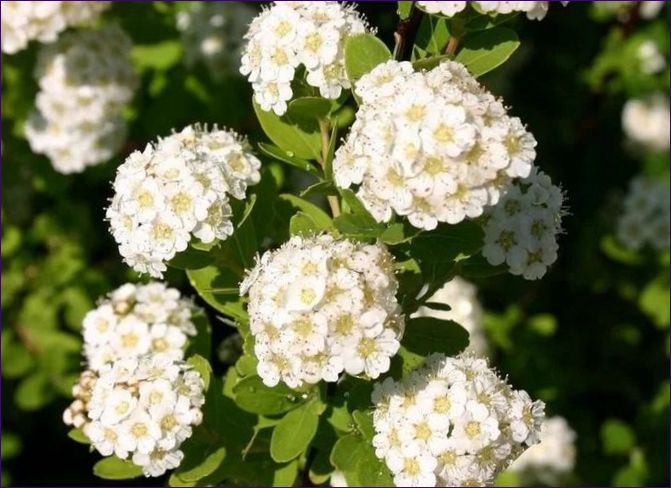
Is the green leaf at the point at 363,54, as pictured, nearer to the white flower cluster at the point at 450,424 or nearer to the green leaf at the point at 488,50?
the green leaf at the point at 488,50

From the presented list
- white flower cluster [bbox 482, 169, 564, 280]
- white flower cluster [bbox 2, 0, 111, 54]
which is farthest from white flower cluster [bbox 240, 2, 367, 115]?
white flower cluster [bbox 2, 0, 111, 54]

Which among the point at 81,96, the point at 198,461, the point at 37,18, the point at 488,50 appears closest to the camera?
the point at 488,50

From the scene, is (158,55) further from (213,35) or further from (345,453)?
(345,453)

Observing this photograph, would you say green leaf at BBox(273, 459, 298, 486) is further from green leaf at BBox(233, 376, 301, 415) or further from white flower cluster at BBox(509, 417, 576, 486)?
white flower cluster at BBox(509, 417, 576, 486)

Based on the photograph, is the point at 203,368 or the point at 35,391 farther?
the point at 35,391

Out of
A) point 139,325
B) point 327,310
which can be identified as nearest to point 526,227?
Result: point 327,310
